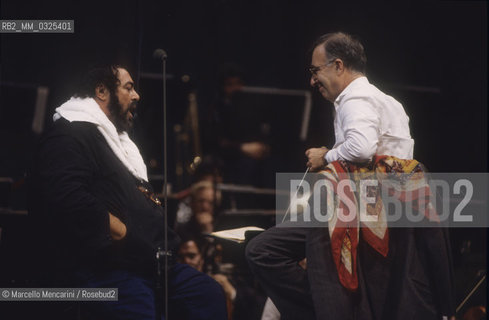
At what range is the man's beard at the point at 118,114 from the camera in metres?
3.42

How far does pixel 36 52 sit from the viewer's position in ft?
12.8

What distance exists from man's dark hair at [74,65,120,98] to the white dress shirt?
47.9 inches

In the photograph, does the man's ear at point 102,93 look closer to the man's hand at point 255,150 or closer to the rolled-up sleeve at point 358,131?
the rolled-up sleeve at point 358,131

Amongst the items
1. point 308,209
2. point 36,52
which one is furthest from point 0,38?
point 308,209

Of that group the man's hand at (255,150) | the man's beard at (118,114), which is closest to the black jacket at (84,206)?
the man's beard at (118,114)

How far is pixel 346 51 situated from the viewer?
3400mm

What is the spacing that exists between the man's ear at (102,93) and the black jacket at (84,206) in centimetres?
25

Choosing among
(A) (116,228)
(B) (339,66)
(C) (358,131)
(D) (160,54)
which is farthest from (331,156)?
(A) (116,228)

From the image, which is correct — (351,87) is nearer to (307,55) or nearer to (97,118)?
(307,55)

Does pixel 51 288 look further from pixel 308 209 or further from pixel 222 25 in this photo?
pixel 222 25

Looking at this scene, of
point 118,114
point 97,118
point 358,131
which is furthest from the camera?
point 118,114

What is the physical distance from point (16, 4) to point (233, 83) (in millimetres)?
2898

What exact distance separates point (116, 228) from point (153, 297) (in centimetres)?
40

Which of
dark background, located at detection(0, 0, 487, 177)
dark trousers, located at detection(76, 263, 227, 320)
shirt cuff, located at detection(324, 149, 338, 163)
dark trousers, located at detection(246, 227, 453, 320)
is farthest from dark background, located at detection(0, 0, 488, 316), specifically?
dark trousers, located at detection(76, 263, 227, 320)
